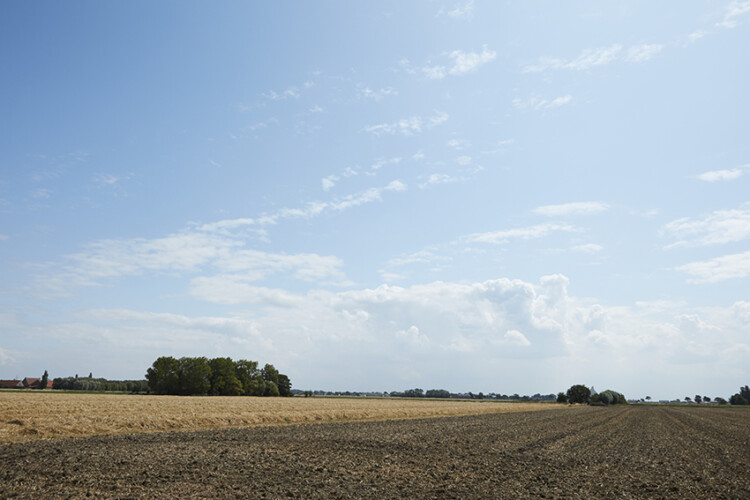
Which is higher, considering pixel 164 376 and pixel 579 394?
pixel 164 376

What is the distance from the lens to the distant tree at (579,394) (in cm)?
18475

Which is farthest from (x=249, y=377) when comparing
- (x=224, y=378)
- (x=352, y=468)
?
(x=352, y=468)

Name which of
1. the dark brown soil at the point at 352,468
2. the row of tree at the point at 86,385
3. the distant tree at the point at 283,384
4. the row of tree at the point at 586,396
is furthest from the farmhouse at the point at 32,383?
the row of tree at the point at 586,396

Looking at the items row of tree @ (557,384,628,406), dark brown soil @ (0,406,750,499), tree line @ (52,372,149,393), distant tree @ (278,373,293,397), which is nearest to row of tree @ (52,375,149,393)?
tree line @ (52,372,149,393)

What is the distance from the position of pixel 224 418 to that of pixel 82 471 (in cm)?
2406

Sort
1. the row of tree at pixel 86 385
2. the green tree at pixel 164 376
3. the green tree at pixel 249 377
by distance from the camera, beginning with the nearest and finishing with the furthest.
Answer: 1. the green tree at pixel 164 376
2. the green tree at pixel 249 377
3. the row of tree at pixel 86 385

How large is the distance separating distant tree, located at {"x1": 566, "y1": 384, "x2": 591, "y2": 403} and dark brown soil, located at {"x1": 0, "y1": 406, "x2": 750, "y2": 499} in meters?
173

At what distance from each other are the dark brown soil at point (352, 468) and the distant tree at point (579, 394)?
172561 millimetres

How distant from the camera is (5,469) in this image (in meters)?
17.0

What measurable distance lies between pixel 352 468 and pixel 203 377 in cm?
9234

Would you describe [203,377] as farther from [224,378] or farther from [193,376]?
[224,378]

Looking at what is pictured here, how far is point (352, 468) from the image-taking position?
775 inches

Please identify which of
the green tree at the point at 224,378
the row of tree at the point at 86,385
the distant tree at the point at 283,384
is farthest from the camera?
the row of tree at the point at 86,385

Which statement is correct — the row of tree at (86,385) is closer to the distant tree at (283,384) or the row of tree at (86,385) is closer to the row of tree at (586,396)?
the distant tree at (283,384)
